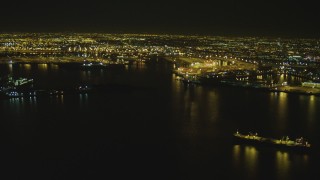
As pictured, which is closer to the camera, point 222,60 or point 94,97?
point 94,97

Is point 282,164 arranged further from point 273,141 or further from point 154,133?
point 154,133

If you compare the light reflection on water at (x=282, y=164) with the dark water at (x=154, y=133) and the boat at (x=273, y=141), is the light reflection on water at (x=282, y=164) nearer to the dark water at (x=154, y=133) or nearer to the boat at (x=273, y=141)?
the dark water at (x=154, y=133)

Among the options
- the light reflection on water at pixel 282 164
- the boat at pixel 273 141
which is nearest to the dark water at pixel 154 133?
the light reflection on water at pixel 282 164

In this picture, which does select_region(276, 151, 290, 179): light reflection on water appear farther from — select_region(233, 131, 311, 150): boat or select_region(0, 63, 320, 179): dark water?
select_region(233, 131, 311, 150): boat

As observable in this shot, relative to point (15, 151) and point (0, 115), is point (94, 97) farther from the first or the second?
point (15, 151)

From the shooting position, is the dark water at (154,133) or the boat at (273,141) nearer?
the dark water at (154,133)

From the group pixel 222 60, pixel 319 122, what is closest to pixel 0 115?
pixel 319 122
